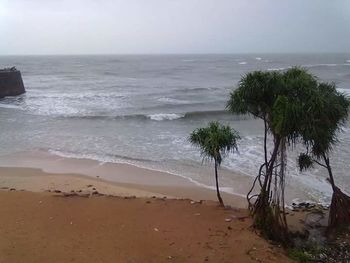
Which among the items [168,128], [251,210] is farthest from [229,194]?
[168,128]

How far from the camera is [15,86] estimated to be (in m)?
48.8

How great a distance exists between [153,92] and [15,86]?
16.4 m

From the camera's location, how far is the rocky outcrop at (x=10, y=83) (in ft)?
155

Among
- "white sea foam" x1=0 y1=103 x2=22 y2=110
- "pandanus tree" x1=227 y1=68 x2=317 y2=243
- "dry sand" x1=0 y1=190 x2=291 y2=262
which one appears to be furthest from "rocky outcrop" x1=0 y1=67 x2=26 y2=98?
"pandanus tree" x1=227 y1=68 x2=317 y2=243

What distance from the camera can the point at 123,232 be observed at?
9438mm

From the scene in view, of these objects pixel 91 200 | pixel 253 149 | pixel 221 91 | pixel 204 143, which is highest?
pixel 204 143

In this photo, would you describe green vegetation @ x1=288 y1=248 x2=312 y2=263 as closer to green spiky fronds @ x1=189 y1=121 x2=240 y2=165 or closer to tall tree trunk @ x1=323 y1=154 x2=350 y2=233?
tall tree trunk @ x1=323 y1=154 x2=350 y2=233

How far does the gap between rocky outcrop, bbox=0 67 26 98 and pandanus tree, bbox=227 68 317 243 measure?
141 feet

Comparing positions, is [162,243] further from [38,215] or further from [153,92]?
[153,92]

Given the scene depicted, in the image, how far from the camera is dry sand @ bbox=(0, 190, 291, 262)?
27.2ft

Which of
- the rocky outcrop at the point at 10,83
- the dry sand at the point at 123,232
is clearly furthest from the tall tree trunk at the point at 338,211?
the rocky outcrop at the point at 10,83

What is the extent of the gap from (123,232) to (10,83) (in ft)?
142

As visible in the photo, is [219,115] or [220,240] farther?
[219,115]

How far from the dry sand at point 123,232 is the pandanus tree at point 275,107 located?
511 mm
